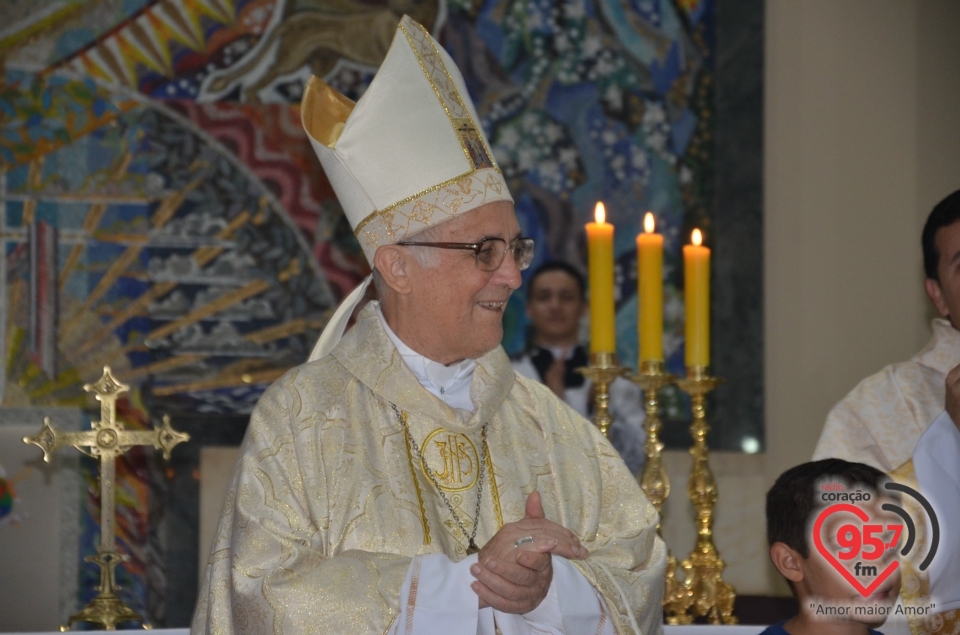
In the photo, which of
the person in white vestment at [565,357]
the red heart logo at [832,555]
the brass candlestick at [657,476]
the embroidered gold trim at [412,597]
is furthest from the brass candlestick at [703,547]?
the person in white vestment at [565,357]

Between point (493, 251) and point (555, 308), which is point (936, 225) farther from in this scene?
point (555, 308)

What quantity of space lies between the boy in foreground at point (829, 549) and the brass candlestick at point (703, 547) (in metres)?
0.58

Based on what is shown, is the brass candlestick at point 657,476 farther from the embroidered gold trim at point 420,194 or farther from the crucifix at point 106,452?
the crucifix at point 106,452

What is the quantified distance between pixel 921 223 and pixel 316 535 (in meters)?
3.68

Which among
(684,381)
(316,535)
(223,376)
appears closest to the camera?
(316,535)

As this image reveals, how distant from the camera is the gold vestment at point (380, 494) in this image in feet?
8.97

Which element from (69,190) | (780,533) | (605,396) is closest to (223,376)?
(69,190)

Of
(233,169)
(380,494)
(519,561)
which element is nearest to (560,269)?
(233,169)

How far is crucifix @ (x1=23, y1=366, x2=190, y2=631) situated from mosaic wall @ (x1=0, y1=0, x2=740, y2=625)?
6.24ft

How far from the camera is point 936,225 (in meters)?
3.68

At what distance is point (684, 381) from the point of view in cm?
348

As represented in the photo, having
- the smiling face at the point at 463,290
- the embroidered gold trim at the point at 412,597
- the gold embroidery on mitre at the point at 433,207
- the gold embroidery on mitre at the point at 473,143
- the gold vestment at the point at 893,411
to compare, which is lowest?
the embroidered gold trim at the point at 412,597

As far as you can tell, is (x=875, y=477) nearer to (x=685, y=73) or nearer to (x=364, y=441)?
(x=364, y=441)

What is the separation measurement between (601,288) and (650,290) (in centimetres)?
17
